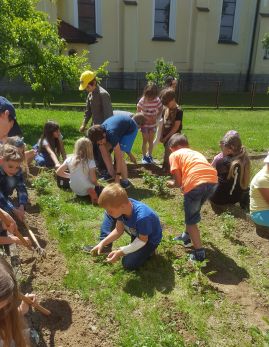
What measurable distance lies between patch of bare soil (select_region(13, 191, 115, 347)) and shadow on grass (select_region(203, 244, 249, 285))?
4.27 ft

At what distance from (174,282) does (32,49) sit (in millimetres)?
8181

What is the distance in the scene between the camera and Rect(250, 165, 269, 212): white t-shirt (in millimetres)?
3529

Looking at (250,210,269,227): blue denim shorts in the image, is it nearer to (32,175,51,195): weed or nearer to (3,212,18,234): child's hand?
(3,212,18,234): child's hand

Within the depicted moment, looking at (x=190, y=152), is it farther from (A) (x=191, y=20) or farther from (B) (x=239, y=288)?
(A) (x=191, y=20)

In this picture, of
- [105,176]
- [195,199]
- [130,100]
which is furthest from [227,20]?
[195,199]

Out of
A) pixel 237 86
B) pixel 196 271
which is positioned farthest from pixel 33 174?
pixel 237 86

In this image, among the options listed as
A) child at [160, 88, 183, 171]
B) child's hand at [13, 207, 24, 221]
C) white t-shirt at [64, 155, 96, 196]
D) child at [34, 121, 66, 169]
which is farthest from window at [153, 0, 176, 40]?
child's hand at [13, 207, 24, 221]

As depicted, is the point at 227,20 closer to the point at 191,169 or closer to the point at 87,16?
the point at 87,16

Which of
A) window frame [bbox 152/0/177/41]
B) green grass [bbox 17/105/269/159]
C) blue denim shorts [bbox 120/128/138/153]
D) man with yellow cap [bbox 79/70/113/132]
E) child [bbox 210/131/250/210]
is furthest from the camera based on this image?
window frame [bbox 152/0/177/41]

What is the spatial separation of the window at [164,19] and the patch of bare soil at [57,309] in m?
23.9

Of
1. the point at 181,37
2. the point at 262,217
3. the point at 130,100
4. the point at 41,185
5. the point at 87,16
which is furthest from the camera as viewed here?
the point at 181,37

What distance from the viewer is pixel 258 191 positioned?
358 centimetres

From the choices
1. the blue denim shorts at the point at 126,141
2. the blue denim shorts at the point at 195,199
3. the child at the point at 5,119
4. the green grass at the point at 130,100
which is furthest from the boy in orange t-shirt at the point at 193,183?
the green grass at the point at 130,100

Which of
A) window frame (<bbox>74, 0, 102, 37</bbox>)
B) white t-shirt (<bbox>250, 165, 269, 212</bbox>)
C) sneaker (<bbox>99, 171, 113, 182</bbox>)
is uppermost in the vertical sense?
window frame (<bbox>74, 0, 102, 37</bbox>)
